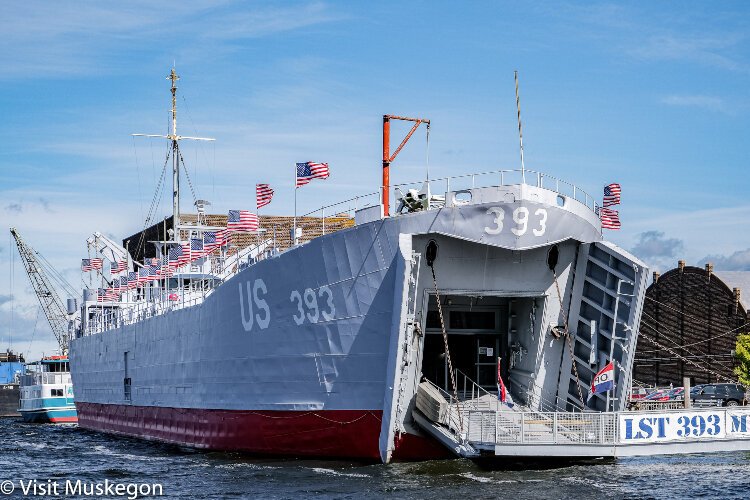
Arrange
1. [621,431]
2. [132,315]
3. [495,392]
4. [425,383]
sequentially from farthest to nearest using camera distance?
[132,315] < [495,392] < [425,383] < [621,431]

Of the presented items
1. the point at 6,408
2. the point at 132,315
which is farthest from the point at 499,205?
the point at 6,408

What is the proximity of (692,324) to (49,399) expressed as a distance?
4226cm

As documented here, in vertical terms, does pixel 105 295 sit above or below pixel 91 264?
below

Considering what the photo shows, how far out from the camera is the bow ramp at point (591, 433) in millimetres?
22078

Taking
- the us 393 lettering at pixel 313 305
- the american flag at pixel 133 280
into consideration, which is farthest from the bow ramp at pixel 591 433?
the american flag at pixel 133 280

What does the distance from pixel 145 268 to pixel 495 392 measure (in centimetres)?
2031

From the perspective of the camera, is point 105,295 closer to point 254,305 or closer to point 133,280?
point 133,280

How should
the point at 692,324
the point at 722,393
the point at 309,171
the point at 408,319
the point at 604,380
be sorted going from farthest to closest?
the point at 692,324
the point at 722,393
the point at 309,171
the point at 604,380
the point at 408,319

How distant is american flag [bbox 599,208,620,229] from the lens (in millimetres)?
26375

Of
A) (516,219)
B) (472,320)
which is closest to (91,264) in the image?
(472,320)

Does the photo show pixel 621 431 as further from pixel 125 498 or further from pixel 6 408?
pixel 6 408

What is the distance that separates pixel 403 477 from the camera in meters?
23.2

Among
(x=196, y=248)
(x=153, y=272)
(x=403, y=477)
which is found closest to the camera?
(x=403, y=477)

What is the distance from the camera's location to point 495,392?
27.6m
